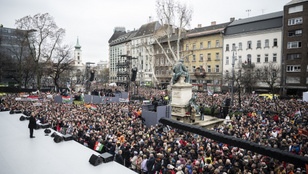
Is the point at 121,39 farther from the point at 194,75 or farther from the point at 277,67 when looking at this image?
the point at 277,67

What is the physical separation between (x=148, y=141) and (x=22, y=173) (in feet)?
17.5

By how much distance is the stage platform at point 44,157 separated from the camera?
575 cm

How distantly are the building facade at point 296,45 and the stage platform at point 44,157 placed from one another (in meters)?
35.9

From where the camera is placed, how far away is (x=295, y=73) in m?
34.0

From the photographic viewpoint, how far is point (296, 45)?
33.9m

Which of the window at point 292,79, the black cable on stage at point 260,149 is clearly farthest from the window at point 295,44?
the black cable on stage at point 260,149

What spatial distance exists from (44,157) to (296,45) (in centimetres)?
4116

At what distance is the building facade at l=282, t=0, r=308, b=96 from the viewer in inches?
1296

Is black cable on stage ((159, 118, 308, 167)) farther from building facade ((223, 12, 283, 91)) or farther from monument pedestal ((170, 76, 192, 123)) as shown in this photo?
building facade ((223, 12, 283, 91))

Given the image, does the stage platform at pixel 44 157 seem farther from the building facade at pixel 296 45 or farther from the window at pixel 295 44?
the window at pixel 295 44

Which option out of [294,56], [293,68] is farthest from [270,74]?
[294,56]

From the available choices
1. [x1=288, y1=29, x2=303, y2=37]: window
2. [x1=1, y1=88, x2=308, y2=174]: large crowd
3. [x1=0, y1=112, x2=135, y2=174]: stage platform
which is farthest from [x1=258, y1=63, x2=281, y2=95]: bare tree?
[x1=0, y1=112, x2=135, y2=174]: stage platform

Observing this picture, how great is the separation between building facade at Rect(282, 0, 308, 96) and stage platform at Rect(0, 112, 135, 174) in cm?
3589

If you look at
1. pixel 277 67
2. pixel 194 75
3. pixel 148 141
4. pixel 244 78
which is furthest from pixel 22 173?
pixel 194 75
